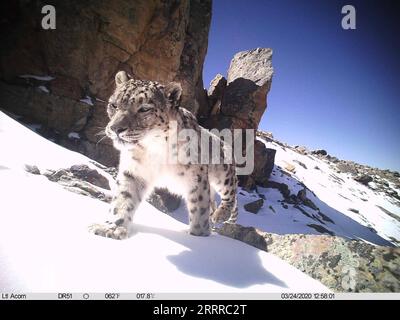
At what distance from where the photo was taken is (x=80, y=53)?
14.5m

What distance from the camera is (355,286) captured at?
8.71 feet

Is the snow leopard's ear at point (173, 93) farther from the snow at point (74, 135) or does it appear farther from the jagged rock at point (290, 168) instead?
the jagged rock at point (290, 168)

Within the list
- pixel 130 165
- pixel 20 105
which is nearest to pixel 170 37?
pixel 20 105

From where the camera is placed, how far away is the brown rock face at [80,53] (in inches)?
542

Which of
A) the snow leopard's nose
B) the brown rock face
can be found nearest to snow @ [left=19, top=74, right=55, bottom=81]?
the brown rock face

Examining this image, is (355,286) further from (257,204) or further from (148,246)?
(257,204)

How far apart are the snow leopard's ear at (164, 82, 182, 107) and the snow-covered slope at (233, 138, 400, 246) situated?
548 inches

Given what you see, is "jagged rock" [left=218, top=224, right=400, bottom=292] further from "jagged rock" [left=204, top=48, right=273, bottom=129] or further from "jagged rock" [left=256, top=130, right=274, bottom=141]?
"jagged rock" [left=256, top=130, right=274, bottom=141]

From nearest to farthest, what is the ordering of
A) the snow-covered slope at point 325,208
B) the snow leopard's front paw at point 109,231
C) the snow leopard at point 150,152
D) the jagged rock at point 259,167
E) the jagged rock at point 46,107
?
the snow leopard's front paw at point 109,231, the snow leopard at point 150,152, the jagged rock at point 46,107, the snow-covered slope at point 325,208, the jagged rock at point 259,167

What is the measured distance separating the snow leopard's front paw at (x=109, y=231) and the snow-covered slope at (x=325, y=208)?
1447 cm

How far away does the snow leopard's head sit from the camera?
10.3ft

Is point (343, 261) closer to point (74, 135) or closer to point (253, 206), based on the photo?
point (74, 135)

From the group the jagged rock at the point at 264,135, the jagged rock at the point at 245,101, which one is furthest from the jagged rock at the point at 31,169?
the jagged rock at the point at 264,135
